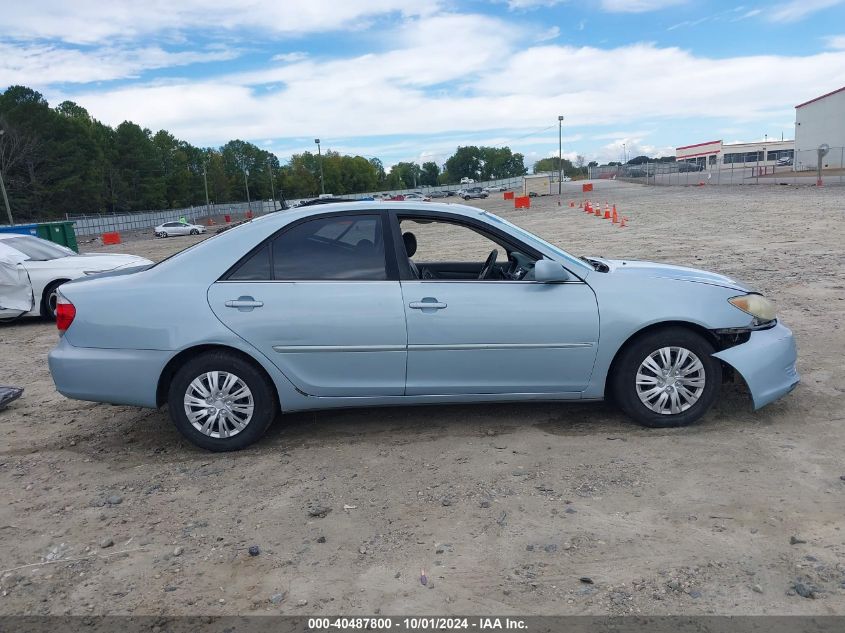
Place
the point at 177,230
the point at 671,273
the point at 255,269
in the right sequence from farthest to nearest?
the point at 177,230 → the point at 671,273 → the point at 255,269

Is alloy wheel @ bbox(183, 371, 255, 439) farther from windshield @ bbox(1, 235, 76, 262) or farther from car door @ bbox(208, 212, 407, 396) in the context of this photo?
windshield @ bbox(1, 235, 76, 262)

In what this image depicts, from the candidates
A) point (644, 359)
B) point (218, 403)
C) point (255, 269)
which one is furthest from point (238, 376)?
point (644, 359)

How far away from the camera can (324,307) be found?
4.34 m

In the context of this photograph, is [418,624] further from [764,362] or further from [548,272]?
[764,362]

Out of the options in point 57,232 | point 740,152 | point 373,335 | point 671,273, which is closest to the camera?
point 373,335

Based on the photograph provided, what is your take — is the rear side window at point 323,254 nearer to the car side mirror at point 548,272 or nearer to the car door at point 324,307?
the car door at point 324,307

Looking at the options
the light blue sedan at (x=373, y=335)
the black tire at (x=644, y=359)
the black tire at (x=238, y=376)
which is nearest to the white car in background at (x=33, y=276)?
the light blue sedan at (x=373, y=335)

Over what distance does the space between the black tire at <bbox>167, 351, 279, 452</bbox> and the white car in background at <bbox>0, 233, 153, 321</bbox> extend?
238 inches

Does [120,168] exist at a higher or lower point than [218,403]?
higher

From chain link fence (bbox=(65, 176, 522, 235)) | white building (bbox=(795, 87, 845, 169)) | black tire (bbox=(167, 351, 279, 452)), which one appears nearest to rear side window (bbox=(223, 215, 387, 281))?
black tire (bbox=(167, 351, 279, 452))

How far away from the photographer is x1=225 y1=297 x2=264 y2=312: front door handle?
4332 mm

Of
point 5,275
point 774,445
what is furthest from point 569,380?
point 5,275

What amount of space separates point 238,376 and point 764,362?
353 centimetres

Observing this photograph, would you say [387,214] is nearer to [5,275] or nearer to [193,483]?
[193,483]
